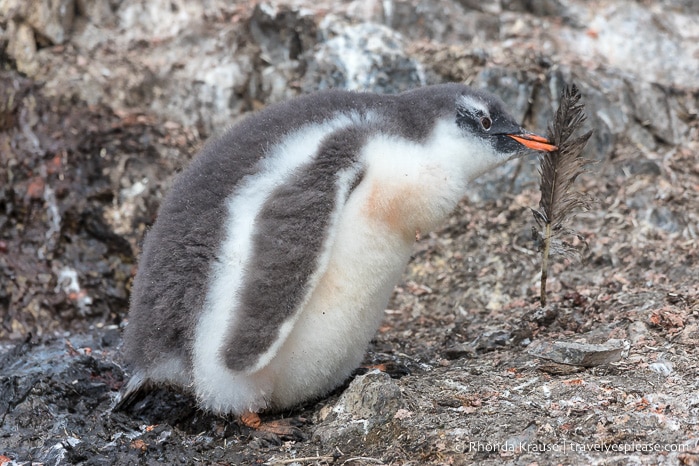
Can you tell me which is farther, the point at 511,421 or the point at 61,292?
the point at 61,292

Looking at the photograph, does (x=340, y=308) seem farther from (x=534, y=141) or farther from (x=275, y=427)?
(x=534, y=141)

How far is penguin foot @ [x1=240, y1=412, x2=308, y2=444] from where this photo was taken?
324 cm

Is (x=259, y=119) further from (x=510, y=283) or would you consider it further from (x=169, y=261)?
(x=510, y=283)

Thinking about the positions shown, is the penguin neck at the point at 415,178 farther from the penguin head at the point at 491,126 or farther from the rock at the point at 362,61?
the rock at the point at 362,61

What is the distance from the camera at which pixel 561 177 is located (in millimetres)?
3881

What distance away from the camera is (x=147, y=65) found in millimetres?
6234

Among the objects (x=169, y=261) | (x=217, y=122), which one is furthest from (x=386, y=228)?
(x=217, y=122)

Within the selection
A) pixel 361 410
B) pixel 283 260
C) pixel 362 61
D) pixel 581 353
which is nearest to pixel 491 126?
pixel 581 353

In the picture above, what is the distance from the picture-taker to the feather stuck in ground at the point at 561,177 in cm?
374

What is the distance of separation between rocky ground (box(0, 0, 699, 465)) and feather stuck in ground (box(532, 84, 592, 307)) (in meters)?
0.34

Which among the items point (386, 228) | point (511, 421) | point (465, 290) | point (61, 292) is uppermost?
point (386, 228)

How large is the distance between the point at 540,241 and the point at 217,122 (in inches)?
124

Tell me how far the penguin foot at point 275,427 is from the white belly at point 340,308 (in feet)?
0.37

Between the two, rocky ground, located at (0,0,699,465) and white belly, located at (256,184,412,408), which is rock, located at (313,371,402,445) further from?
white belly, located at (256,184,412,408)
